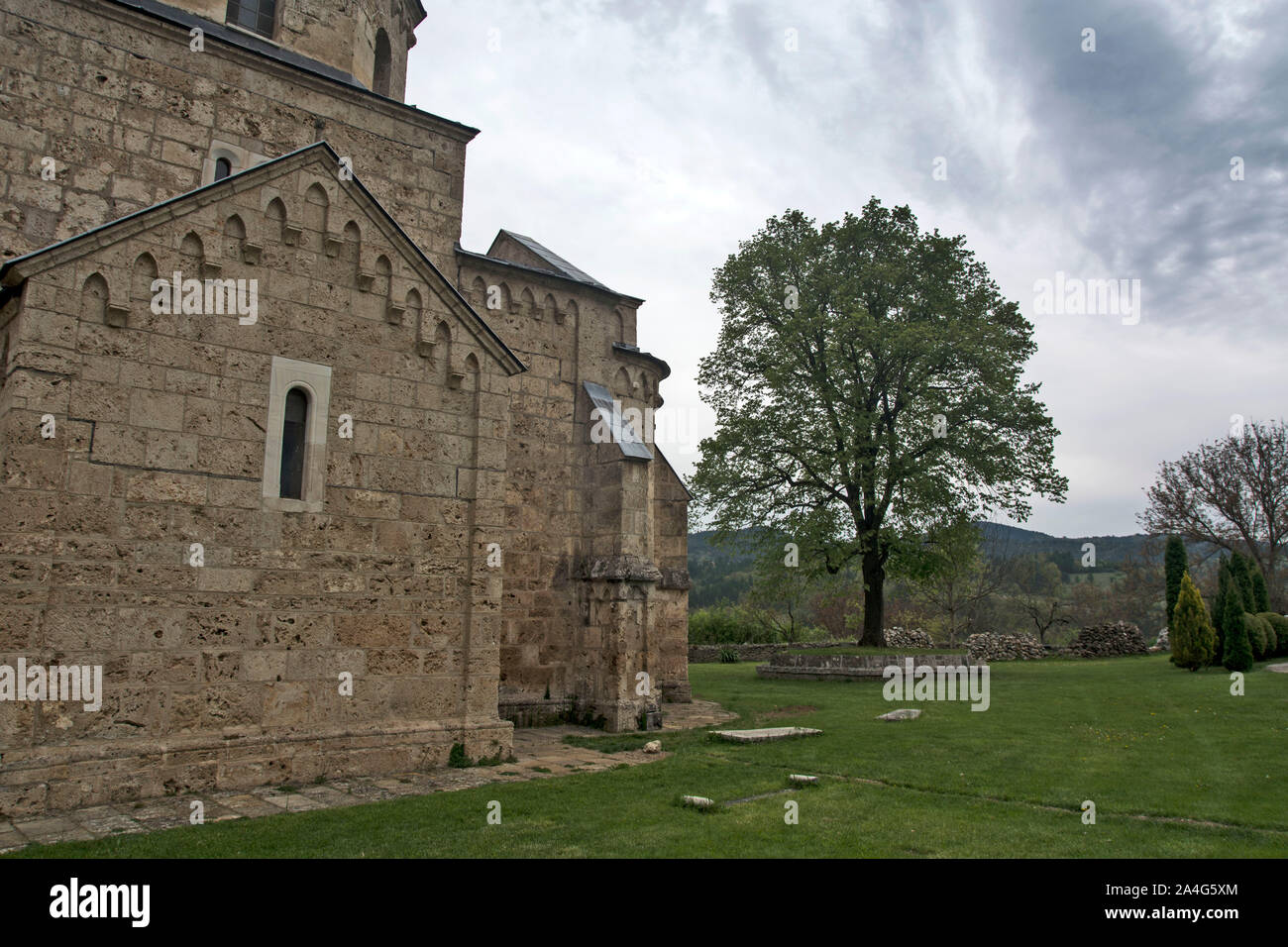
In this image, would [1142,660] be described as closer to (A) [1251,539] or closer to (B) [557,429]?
(A) [1251,539]

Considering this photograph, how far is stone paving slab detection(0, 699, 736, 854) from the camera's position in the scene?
6234 mm

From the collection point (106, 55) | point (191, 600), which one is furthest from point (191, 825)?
point (106, 55)

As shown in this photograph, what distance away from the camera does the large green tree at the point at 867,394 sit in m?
22.8

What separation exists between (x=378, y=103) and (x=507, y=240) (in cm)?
411

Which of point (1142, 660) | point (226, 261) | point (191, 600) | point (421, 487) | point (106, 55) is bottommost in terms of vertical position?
point (1142, 660)

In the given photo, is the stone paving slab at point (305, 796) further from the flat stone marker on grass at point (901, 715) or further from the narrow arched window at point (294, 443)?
the flat stone marker on grass at point (901, 715)

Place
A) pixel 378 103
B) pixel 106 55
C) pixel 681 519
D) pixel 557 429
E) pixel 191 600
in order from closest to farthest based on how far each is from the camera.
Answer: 1. pixel 191 600
2. pixel 106 55
3. pixel 378 103
4. pixel 557 429
5. pixel 681 519

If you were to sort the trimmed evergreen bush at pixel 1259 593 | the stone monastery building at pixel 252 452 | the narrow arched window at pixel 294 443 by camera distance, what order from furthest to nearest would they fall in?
the trimmed evergreen bush at pixel 1259 593, the narrow arched window at pixel 294 443, the stone monastery building at pixel 252 452

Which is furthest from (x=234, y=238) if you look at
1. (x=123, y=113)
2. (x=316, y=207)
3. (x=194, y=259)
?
(x=123, y=113)

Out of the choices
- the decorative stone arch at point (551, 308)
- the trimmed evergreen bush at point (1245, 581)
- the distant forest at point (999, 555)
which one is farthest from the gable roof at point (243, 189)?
the distant forest at point (999, 555)

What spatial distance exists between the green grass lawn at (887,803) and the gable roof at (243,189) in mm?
5101

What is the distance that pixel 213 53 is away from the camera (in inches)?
427

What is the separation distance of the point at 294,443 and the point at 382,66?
9.68 meters
